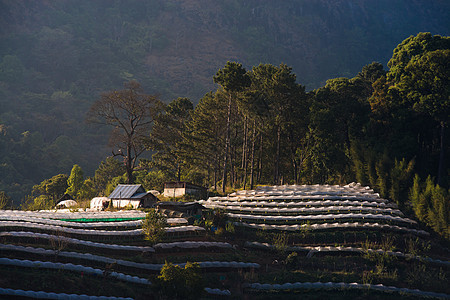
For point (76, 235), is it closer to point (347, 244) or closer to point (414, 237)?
point (347, 244)

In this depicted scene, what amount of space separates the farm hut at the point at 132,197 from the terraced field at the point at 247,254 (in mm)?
7251

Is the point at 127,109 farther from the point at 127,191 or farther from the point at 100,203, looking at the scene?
the point at 127,191

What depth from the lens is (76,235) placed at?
31562 millimetres

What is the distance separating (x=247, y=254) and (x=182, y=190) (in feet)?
82.9

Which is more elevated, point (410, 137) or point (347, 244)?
point (410, 137)

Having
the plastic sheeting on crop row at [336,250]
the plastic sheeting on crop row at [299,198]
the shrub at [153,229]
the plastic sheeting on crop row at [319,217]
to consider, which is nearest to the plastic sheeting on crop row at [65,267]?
the shrub at [153,229]

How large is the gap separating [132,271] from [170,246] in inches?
208

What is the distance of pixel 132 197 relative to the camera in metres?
50.0

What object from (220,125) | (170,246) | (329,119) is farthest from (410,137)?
(170,246)

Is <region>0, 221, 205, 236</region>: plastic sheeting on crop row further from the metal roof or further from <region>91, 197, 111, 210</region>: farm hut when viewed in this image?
<region>91, 197, 111, 210</region>: farm hut

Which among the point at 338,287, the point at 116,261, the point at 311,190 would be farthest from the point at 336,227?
the point at 116,261

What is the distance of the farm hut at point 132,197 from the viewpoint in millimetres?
49406

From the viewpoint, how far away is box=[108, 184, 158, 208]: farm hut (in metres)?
49.4

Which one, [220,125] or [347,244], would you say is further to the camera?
[220,125]
